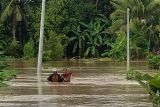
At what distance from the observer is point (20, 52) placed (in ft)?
189

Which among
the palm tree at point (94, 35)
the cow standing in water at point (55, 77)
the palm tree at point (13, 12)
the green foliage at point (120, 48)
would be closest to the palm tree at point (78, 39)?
the palm tree at point (94, 35)

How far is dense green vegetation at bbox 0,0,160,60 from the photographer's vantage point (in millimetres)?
53406

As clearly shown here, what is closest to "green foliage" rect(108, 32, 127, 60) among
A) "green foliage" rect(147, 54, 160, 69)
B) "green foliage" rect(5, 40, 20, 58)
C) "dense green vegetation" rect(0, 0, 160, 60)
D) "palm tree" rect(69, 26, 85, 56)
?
"dense green vegetation" rect(0, 0, 160, 60)

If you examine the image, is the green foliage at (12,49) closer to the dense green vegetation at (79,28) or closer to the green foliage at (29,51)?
the dense green vegetation at (79,28)

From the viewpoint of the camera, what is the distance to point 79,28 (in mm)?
58938

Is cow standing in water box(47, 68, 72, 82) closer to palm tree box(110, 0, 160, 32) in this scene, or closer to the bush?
palm tree box(110, 0, 160, 32)

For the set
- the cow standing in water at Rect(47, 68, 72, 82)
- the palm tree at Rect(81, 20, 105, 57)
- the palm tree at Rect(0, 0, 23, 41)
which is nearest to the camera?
the cow standing in water at Rect(47, 68, 72, 82)

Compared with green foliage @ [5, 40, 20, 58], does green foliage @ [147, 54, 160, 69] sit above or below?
below

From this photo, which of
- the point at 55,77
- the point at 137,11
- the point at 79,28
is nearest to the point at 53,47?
the point at 79,28

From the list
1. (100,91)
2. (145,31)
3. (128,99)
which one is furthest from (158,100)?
(145,31)

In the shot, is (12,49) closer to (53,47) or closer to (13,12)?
(13,12)

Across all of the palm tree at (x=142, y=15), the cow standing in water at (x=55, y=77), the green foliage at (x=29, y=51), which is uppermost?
the palm tree at (x=142, y=15)

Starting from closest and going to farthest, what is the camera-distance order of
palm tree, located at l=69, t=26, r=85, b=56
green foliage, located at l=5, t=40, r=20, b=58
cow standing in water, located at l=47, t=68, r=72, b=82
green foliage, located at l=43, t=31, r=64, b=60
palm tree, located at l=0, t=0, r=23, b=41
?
cow standing in water, located at l=47, t=68, r=72, b=82 → green foliage, located at l=43, t=31, r=64, b=60 → palm tree, located at l=0, t=0, r=23, b=41 → green foliage, located at l=5, t=40, r=20, b=58 → palm tree, located at l=69, t=26, r=85, b=56

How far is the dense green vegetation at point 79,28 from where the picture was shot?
2103 inches
